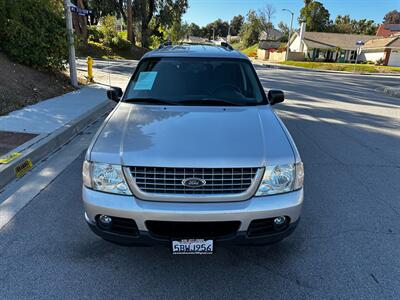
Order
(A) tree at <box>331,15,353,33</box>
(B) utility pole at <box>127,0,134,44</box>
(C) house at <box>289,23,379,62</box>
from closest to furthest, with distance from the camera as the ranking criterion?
(B) utility pole at <box>127,0,134,44</box> < (C) house at <box>289,23,379,62</box> < (A) tree at <box>331,15,353,33</box>

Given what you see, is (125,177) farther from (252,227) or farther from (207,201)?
(252,227)

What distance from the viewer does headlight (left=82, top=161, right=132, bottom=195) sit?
264cm

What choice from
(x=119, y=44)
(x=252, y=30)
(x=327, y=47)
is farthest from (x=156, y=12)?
(x=252, y=30)

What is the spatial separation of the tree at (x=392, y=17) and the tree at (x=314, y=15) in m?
62.6

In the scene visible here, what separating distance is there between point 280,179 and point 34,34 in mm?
11291

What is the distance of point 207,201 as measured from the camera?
8.46ft

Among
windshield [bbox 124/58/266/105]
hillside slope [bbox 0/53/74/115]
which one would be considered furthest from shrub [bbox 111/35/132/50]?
windshield [bbox 124/58/266/105]

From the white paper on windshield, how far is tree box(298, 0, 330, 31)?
81.8 metres

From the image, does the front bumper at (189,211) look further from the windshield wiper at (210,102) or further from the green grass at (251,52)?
the green grass at (251,52)

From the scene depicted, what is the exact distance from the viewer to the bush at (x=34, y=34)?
1085 cm

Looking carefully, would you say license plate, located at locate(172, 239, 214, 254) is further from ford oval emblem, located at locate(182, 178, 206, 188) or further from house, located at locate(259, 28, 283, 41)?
house, located at locate(259, 28, 283, 41)

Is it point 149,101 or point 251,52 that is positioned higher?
point 149,101

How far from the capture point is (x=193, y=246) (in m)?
2.61

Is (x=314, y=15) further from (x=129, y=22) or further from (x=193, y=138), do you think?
(x=193, y=138)
